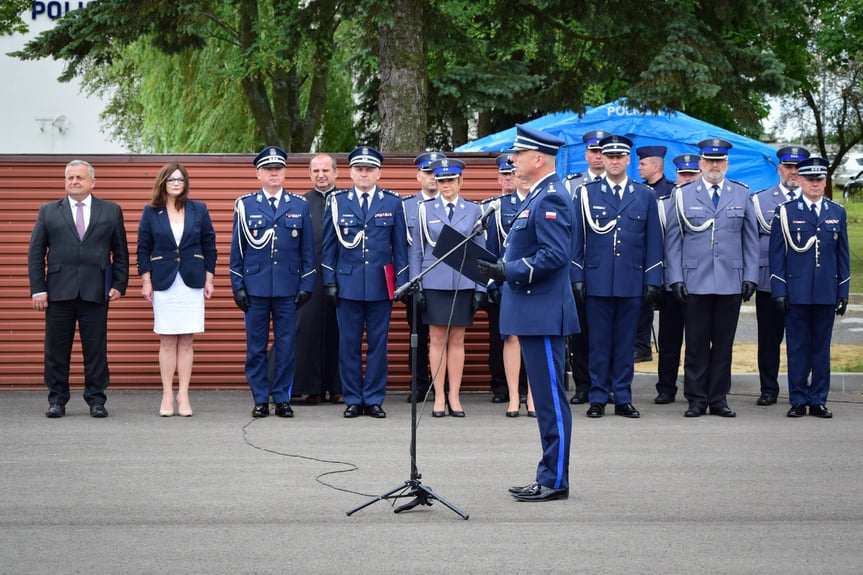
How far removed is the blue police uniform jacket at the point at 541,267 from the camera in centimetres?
771

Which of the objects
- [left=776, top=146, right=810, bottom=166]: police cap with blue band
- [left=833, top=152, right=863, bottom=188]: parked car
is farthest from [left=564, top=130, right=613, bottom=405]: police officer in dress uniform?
[left=833, top=152, right=863, bottom=188]: parked car

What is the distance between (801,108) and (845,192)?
377 centimetres

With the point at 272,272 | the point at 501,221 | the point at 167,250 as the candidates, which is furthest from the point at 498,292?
the point at 167,250

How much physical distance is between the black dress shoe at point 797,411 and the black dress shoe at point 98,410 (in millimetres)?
5908

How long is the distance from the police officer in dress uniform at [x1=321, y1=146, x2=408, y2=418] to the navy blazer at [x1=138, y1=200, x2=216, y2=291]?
1.13 metres

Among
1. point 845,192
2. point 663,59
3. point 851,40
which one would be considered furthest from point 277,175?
point 845,192

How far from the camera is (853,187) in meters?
52.6

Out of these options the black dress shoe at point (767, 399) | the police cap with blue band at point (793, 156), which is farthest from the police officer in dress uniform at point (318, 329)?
the police cap with blue band at point (793, 156)

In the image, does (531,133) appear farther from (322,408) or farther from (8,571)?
(322,408)

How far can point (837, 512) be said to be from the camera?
744cm

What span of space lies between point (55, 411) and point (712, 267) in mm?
5824

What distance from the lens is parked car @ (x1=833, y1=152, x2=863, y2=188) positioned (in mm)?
55125

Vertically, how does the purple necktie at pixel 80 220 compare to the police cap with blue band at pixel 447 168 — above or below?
below

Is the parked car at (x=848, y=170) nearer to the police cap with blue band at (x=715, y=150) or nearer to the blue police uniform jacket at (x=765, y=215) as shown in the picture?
the blue police uniform jacket at (x=765, y=215)
